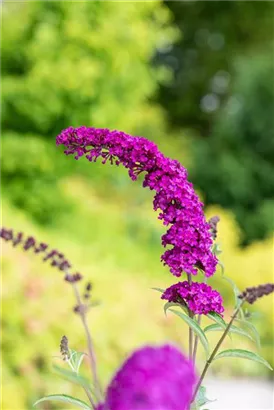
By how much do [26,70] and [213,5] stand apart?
391 inches

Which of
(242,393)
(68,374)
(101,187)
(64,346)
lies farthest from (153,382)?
(101,187)

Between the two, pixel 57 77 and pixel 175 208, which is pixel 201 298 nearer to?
pixel 175 208

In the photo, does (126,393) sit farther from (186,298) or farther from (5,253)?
(5,253)

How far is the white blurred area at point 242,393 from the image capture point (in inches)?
156

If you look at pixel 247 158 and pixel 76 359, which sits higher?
pixel 247 158

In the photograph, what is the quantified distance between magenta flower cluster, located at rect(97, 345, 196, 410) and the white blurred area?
10.1 feet

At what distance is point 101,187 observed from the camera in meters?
10.8

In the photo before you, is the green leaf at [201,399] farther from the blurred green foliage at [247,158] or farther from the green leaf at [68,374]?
the blurred green foliage at [247,158]

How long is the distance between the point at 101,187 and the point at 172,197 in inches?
384

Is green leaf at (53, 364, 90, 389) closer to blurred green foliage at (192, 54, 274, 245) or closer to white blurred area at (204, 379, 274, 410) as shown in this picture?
white blurred area at (204, 379, 274, 410)

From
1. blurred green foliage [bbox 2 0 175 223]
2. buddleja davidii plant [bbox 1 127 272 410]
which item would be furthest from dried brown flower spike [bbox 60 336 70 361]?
blurred green foliage [bbox 2 0 175 223]

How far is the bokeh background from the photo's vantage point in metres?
3.27

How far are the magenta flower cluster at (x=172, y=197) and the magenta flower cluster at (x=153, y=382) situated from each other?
10.8 inches

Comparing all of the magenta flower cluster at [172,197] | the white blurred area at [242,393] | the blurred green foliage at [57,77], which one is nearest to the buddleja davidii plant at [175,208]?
the magenta flower cluster at [172,197]
